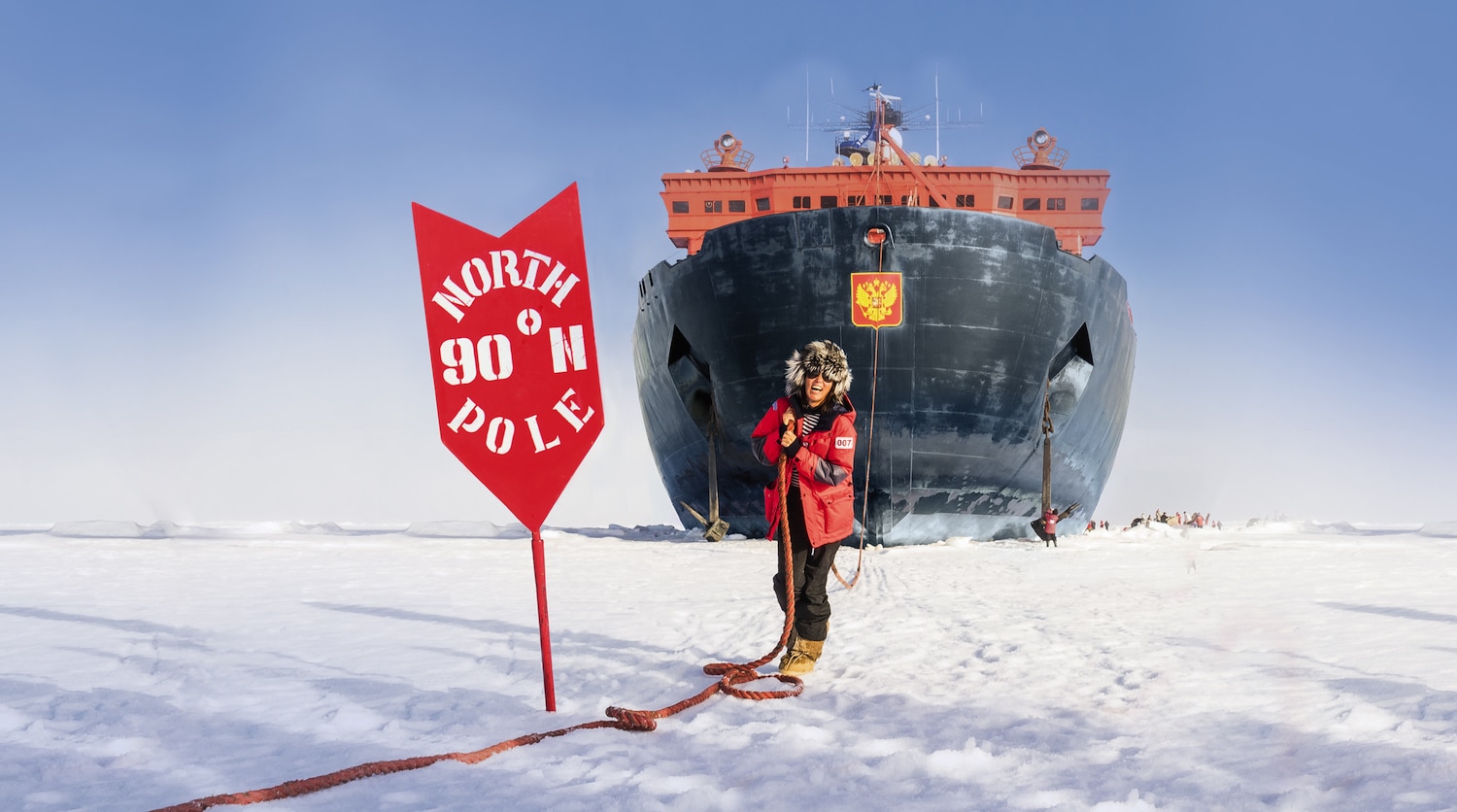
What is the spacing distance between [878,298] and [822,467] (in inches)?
268

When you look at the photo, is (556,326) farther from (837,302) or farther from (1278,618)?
(837,302)

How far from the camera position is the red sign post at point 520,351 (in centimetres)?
323

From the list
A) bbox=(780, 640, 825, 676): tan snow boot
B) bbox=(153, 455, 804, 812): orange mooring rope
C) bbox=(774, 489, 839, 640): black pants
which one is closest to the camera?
bbox=(153, 455, 804, 812): orange mooring rope

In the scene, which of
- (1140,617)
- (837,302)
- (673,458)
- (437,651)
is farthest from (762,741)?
(673,458)

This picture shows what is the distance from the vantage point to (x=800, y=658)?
3.66 metres

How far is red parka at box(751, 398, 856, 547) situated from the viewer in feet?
11.9

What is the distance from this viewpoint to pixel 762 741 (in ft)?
8.84

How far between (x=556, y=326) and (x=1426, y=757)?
290 centimetres


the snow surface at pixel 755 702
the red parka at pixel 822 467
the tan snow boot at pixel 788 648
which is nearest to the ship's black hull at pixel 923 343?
the snow surface at pixel 755 702

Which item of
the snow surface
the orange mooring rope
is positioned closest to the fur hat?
the orange mooring rope

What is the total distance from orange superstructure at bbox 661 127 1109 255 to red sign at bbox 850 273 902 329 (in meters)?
5.53

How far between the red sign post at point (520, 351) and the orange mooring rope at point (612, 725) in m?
0.63

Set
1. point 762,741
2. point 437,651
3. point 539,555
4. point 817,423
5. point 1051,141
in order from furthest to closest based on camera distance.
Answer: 1. point 1051,141
2. point 437,651
3. point 817,423
4. point 539,555
5. point 762,741

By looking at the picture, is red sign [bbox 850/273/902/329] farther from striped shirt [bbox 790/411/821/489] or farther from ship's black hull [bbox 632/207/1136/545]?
striped shirt [bbox 790/411/821/489]
